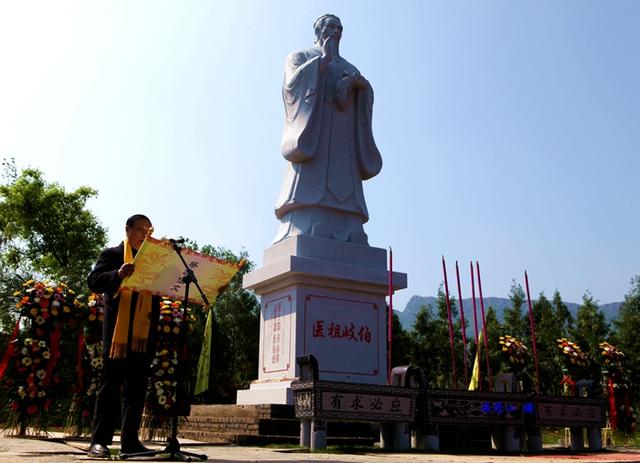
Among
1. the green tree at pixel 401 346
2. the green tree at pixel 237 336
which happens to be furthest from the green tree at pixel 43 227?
the green tree at pixel 401 346

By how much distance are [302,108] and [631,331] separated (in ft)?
68.5

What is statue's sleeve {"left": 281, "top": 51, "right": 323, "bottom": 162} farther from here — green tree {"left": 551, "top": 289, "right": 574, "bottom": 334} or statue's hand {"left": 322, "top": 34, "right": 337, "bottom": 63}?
green tree {"left": 551, "top": 289, "right": 574, "bottom": 334}

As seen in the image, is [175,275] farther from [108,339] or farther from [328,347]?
[328,347]

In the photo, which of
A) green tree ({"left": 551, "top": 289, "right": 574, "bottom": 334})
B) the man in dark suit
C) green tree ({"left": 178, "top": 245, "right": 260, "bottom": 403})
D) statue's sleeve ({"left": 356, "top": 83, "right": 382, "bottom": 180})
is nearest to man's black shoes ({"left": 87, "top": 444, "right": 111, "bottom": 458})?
the man in dark suit

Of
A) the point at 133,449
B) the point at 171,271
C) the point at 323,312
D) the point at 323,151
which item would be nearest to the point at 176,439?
the point at 133,449

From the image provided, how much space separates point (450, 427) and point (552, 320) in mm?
23829

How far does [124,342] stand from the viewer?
179 inches

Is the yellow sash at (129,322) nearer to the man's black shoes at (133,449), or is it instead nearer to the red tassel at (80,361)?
the man's black shoes at (133,449)

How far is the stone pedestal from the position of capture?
910cm

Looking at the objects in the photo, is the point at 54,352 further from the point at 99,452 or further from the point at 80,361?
the point at 99,452

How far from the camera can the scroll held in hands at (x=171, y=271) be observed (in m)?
4.54

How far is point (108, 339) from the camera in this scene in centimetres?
461

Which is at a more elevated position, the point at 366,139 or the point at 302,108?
the point at 302,108

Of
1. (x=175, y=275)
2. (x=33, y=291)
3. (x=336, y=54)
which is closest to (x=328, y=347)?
(x=33, y=291)
